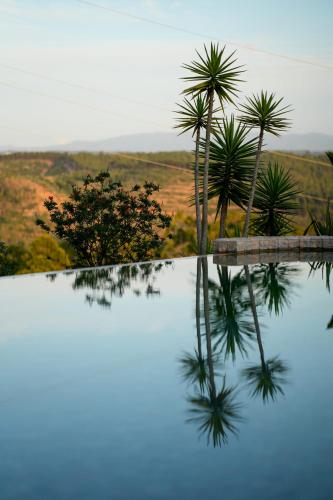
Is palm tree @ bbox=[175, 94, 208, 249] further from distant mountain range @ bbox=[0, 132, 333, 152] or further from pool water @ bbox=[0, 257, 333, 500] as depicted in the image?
distant mountain range @ bbox=[0, 132, 333, 152]

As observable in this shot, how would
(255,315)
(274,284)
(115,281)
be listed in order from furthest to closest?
(115,281) → (274,284) → (255,315)

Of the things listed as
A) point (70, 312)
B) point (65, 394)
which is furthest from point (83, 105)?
point (65, 394)

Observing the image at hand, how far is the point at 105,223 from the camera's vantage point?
46.4 ft

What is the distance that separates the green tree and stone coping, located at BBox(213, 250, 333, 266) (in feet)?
7.92

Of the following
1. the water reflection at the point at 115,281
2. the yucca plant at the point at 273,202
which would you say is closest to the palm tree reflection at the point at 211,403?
the water reflection at the point at 115,281

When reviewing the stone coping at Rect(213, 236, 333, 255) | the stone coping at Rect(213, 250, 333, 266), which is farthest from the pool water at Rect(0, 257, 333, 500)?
the stone coping at Rect(213, 236, 333, 255)

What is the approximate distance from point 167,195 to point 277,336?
46523 mm

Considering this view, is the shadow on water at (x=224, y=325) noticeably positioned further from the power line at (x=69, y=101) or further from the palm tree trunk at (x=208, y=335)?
the power line at (x=69, y=101)

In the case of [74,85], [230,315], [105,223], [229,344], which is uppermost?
[74,85]

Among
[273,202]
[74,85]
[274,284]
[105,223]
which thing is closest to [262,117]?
[273,202]

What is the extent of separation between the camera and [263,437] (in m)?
3.97

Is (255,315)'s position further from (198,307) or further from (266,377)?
(266,377)

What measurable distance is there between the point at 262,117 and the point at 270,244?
2.23 m
